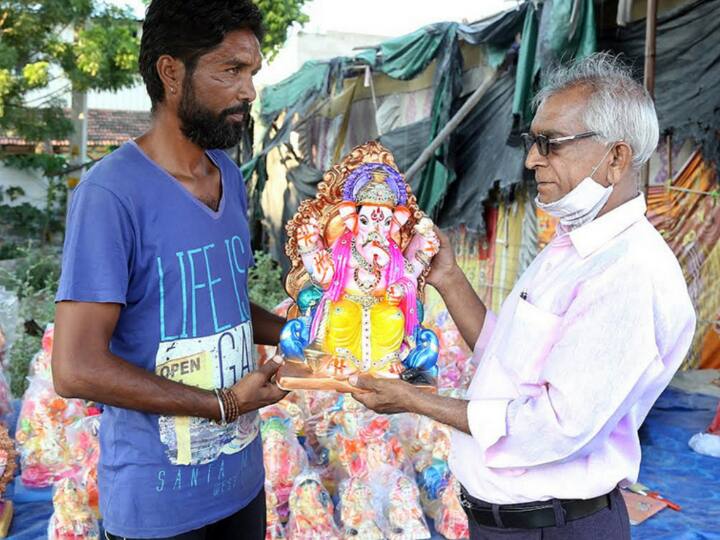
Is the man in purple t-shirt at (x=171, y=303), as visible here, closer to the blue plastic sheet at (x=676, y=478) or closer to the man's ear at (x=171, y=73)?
the man's ear at (x=171, y=73)

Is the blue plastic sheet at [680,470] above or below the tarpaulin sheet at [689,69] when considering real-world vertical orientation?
below

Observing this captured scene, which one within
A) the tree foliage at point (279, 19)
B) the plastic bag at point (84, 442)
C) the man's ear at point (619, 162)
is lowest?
the plastic bag at point (84, 442)

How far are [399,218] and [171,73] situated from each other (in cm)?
104

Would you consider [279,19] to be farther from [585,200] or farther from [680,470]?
[585,200]

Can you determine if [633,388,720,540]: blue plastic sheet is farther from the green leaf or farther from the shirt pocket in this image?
the green leaf

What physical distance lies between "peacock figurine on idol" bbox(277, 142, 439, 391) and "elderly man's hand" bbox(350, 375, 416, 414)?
39 centimetres

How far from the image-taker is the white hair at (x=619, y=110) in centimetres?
169

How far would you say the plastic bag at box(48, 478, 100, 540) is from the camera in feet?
10.6

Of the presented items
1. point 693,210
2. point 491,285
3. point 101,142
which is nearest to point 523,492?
point 693,210

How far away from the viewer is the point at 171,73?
5.92 feet

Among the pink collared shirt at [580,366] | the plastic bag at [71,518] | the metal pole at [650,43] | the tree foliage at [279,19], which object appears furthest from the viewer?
the tree foliage at [279,19]

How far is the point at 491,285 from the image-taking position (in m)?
6.97

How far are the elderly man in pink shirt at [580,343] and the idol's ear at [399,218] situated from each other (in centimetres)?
75

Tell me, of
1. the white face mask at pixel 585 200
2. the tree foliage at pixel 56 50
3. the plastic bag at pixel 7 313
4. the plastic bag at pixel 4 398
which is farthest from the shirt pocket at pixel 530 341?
the tree foliage at pixel 56 50
